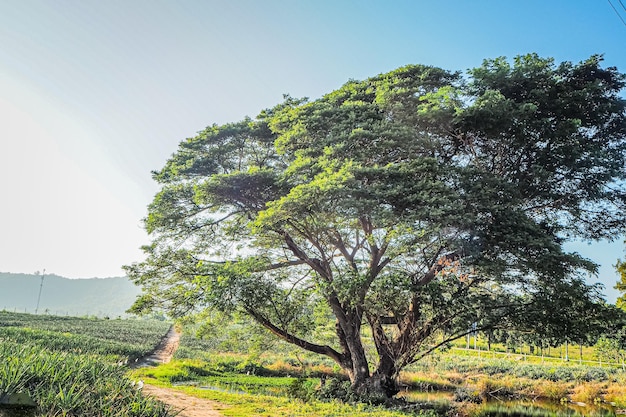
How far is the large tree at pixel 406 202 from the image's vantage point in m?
9.32

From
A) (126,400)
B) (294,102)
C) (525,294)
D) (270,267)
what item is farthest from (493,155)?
(126,400)

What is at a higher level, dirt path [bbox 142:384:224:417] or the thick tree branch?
the thick tree branch

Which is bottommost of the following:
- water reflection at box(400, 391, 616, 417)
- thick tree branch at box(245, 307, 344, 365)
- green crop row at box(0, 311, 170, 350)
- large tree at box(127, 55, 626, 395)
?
water reflection at box(400, 391, 616, 417)

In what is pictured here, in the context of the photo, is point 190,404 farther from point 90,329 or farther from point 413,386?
point 90,329

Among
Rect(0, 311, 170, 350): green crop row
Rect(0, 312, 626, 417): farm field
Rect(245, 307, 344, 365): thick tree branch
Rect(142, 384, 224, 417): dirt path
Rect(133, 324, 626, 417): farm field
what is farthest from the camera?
Rect(0, 311, 170, 350): green crop row

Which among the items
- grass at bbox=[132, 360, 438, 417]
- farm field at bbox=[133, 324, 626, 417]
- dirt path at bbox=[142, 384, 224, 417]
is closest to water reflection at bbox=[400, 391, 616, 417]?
farm field at bbox=[133, 324, 626, 417]

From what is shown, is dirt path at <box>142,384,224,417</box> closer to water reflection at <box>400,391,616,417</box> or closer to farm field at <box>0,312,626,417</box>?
farm field at <box>0,312,626,417</box>

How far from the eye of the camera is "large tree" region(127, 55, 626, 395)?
367 inches

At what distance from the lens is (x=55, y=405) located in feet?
15.4

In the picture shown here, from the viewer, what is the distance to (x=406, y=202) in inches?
366

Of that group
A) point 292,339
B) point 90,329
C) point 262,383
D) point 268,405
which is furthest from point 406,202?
point 90,329

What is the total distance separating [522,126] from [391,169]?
3.15 m

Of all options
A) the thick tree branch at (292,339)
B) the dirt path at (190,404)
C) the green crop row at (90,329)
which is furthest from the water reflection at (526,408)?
the green crop row at (90,329)

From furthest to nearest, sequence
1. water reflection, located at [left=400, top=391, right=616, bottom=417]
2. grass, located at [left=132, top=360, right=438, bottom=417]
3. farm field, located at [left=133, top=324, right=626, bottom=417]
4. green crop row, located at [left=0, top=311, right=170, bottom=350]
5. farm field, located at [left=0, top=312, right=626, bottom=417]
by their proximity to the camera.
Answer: green crop row, located at [left=0, top=311, right=170, bottom=350] → water reflection, located at [left=400, top=391, right=616, bottom=417] → farm field, located at [left=133, top=324, right=626, bottom=417] → grass, located at [left=132, top=360, right=438, bottom=417] → farm field, located at [left=0, top=312, right=626, bottom=417]
